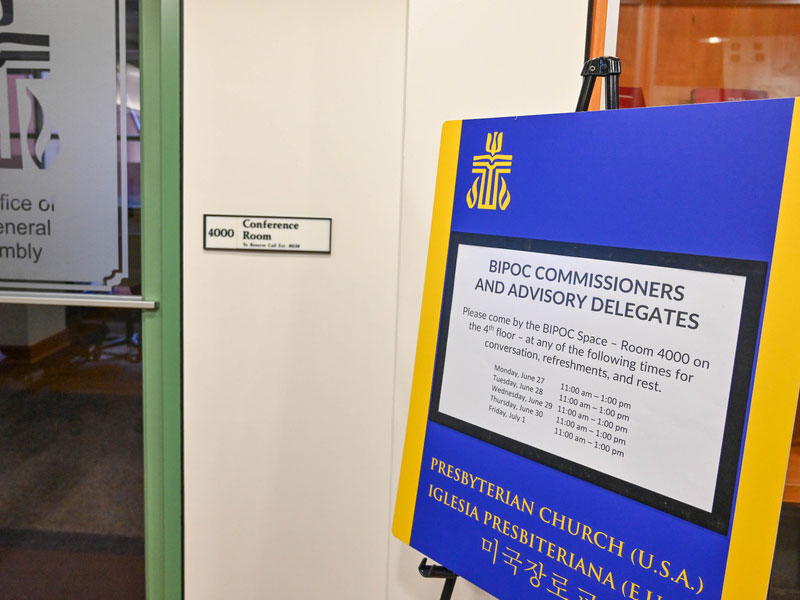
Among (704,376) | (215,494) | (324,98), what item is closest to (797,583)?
(704,376)

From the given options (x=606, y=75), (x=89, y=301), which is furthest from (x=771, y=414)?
(x=89, y=301)

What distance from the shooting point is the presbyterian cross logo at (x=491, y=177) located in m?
1.15

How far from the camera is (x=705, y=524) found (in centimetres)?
A: 89

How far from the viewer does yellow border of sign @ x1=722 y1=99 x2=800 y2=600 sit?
83cm

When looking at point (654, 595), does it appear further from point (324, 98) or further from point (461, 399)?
point (324, 98)

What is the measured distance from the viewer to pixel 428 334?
4.16 feet

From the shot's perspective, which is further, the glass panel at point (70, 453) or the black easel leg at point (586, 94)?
the glass panel at point (70, 453)

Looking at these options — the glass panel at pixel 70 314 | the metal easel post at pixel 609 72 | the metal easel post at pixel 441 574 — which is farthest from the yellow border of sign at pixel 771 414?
the glass panel at pixel 70 314

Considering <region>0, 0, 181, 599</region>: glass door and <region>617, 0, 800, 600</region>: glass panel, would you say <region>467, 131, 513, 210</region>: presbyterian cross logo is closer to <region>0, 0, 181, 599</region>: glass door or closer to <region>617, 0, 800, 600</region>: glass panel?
<region>617, 0, 800, 600</region>: glass panel

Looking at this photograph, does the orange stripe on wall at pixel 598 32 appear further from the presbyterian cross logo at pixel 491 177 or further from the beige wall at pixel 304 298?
the presbyterian cross logo at pixel 491 177

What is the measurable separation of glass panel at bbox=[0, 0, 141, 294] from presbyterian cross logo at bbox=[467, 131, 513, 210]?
112 centimetres

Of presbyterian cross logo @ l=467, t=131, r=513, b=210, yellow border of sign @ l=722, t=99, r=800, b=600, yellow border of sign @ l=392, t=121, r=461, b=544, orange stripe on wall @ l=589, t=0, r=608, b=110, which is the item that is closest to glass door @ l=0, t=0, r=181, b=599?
yellow border of sign @ l=392, t=121, r=461, b=544

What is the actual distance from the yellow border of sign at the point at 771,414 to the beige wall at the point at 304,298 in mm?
917

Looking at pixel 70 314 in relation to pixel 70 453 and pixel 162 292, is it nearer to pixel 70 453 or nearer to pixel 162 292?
pixel 162 292
